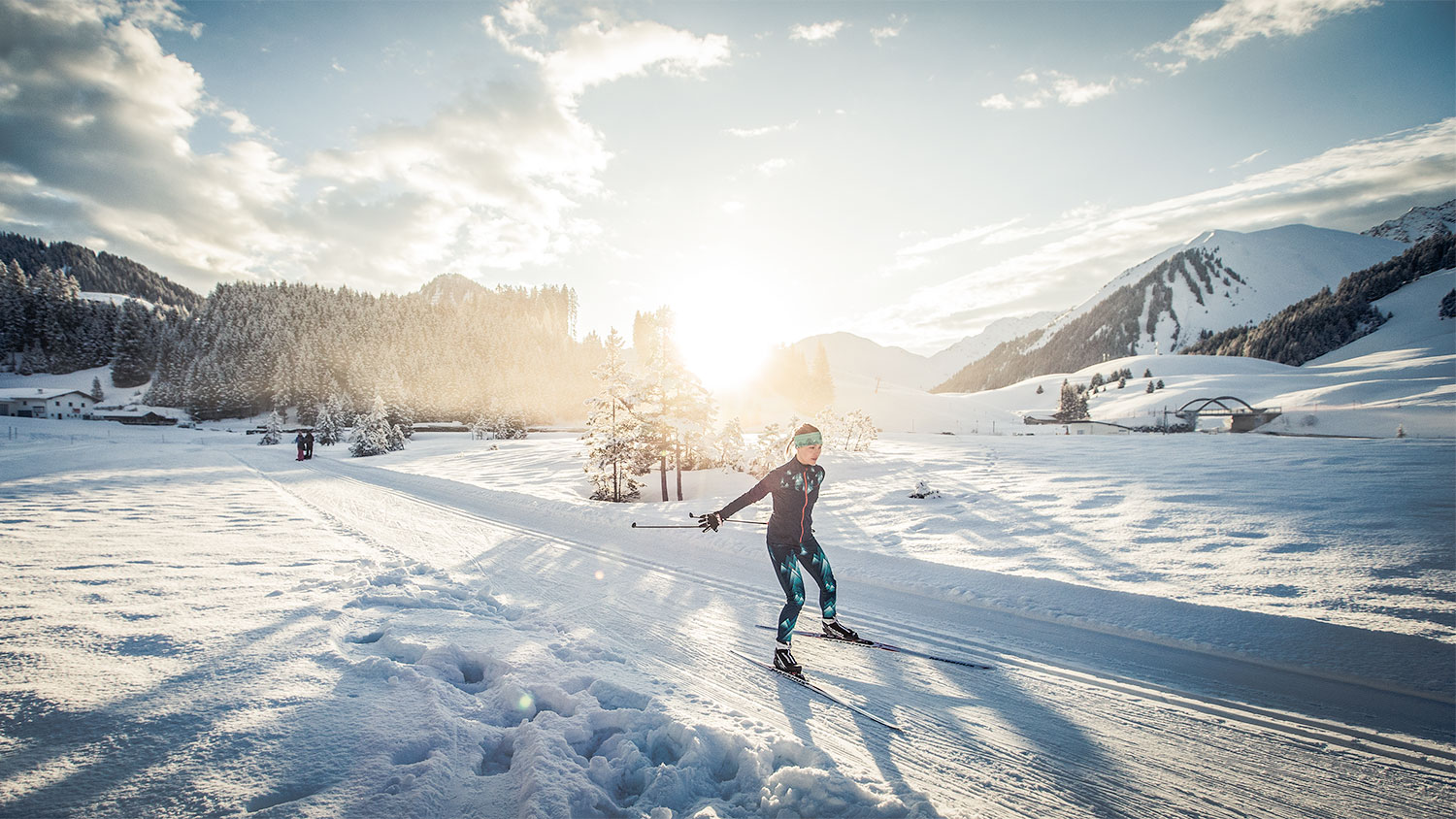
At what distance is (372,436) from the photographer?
40.5 m

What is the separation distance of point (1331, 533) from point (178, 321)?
155m

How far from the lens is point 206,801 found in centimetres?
283

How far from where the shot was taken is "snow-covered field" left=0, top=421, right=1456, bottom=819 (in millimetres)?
3324

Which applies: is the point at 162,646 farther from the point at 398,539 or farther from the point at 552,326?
the point at 552,326

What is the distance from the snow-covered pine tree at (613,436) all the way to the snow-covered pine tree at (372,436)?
27233 mm

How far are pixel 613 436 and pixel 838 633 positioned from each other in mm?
18117

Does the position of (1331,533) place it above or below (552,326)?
below

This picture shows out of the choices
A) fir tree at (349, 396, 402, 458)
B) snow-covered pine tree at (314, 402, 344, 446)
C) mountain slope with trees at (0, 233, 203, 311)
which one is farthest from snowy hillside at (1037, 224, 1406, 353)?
mountain slope with trees at (0, 233, 203, 311)

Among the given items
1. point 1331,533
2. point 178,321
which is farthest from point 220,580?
point 178,321

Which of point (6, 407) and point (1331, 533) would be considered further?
point (6, 407)

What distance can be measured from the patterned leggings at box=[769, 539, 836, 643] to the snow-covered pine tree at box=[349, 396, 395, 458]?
45.0 m

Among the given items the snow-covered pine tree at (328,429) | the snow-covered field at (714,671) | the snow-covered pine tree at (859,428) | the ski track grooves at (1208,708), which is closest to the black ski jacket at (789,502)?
the snow-covered field at (714,671)

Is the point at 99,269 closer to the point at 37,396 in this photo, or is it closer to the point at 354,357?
the point at 37,396

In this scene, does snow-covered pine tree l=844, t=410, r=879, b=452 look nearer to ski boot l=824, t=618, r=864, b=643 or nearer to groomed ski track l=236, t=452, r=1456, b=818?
groomed ski track l=236, t=452, r=1456, b=818
